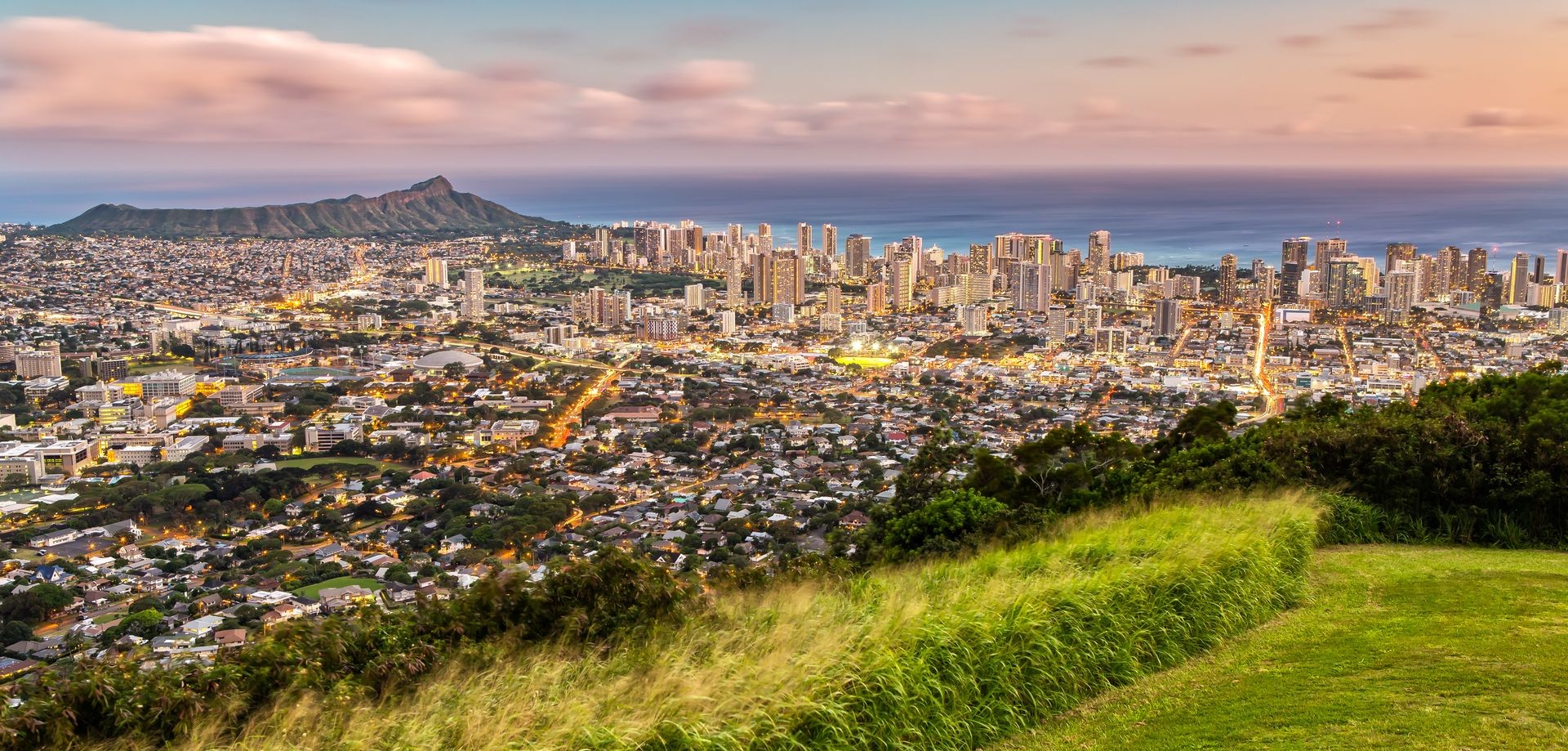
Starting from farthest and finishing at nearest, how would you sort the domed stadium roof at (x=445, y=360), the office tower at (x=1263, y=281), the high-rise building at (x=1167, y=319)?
the office tower at (x=1263, y=281) → the high-rise building at (x=1167, y=319) → the domed stadium roof at (x=445, y=360)

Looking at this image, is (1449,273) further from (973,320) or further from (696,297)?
(696,297)

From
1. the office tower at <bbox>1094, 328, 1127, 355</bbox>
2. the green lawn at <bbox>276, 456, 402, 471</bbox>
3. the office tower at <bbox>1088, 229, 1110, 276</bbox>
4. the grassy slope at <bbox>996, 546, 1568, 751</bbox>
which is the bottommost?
the green lawn at <bbox>276, 456, 402, 471</bbox>

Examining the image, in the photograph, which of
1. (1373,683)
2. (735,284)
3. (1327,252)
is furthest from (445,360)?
(1327,252)

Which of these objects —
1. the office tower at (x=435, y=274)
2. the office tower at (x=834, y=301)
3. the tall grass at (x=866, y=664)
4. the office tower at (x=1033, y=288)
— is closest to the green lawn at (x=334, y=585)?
the tall grass at (x=866, y=664)

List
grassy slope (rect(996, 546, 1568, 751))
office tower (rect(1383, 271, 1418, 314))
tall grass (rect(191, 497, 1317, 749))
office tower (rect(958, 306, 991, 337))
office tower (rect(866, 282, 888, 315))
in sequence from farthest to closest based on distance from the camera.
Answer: office tower (rect(866, 282, 888, 315)), office tower (rect(958, 306, 991, 337)), office tower (rect(1383, 271, 1418, 314)), grassy slope (rect(996, 546, 1568, 751)), tall grass (rect(191, 497, 1317, 749))

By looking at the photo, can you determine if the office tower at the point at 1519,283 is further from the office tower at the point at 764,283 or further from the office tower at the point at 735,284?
the office tower at the point at 735,284

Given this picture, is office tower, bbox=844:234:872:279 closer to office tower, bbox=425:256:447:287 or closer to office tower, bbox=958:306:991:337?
office tower, bbox=958:306:991:337

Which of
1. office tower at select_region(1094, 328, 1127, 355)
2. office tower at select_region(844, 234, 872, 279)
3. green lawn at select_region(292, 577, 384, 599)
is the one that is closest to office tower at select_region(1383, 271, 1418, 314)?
office tower at select_region(1094, 328, 1127, 355)
